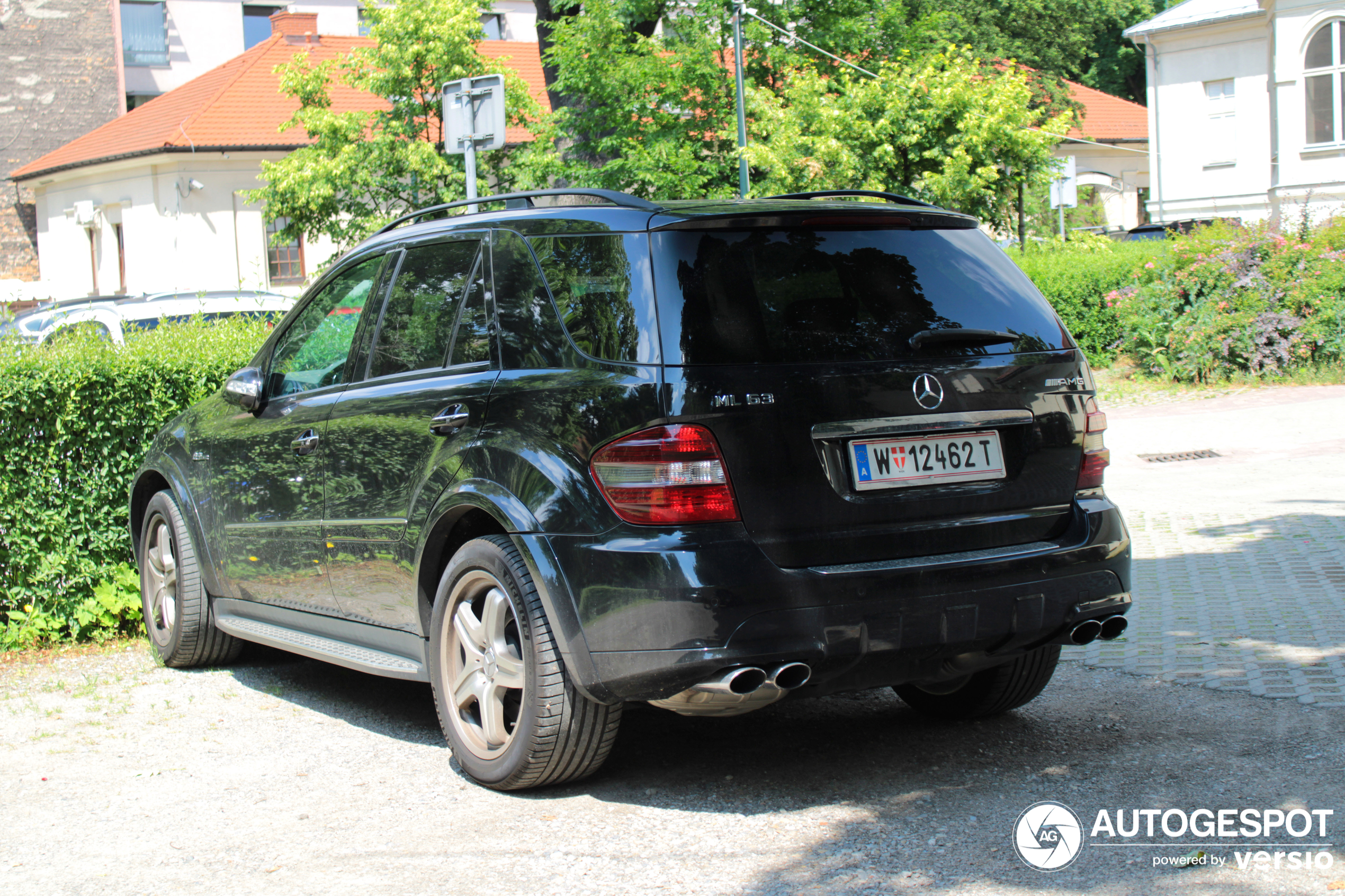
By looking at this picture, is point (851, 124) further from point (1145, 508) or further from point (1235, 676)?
point (1235, 676)

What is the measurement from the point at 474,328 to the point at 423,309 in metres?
0.42

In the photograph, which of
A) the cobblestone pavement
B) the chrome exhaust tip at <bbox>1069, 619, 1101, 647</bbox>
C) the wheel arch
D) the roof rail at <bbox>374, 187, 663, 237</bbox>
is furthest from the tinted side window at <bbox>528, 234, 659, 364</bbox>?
the cobblestone pavement

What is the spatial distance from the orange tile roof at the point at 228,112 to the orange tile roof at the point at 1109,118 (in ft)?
70.6

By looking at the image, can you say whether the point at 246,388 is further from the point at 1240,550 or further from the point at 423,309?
the point at 1240,550

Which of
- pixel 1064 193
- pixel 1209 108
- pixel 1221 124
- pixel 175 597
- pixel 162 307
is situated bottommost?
pixel 175 597

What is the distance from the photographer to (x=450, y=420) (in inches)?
175

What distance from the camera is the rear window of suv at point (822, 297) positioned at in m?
3.90

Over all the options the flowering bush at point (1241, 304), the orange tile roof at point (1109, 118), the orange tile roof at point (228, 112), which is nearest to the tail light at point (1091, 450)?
the flowering bush at point (1241, 304)

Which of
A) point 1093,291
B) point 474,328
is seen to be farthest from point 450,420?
point 1093,291

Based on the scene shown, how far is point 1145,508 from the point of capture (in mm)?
9828

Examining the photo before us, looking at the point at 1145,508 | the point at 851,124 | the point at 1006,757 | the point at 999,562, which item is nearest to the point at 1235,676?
the point at 1006,757

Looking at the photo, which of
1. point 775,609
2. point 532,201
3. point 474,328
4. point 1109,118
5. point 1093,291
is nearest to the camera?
point 775,609

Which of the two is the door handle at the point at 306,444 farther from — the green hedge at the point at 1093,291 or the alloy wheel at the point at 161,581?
the green hedge at the point at 1093,291

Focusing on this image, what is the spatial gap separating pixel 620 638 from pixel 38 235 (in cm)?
4231
